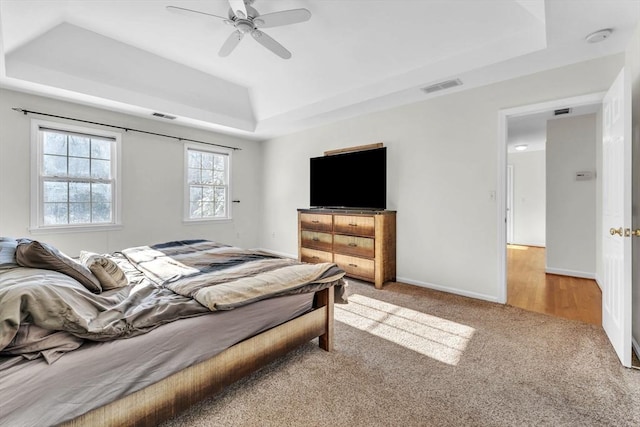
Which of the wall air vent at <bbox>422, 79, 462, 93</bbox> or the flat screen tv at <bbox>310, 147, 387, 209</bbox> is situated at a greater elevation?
the wall air vent at <bbox>422, 79, 462, 93</bbox>

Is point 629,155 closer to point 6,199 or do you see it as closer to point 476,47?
point 476,47

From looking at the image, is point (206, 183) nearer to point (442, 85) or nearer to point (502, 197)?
point (442, 85)

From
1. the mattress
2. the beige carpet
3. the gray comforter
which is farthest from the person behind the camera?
the gray comforter

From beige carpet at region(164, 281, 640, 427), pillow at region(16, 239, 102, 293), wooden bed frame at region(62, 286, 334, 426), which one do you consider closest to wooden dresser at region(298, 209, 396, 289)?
beige carpet at region(164, 281, 640, 427)

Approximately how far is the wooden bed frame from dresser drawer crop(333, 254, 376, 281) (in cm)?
170

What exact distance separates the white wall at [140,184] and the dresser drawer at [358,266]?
267 cm

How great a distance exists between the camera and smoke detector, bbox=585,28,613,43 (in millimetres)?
2275

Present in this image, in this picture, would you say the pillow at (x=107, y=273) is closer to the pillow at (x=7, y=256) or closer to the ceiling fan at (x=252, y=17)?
the pillow at (x=7, y=256)

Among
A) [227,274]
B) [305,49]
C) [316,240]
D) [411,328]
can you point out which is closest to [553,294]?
[411,328]

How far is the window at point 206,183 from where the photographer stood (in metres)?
5.14

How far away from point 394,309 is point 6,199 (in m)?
4.67

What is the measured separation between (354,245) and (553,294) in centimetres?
245

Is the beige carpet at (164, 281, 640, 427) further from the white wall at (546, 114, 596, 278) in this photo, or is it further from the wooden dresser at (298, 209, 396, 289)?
the white wall at (546, 114, 596, 278)

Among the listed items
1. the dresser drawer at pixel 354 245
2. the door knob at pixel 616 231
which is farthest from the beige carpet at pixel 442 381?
the dresser drawer at pixel 354 245
